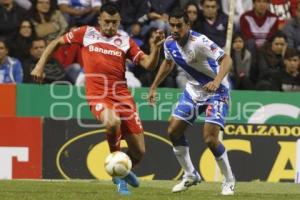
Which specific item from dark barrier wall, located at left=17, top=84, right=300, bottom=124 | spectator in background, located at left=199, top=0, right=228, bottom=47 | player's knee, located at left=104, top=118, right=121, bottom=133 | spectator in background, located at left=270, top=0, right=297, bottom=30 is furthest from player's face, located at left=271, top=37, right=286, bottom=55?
player's knee, located at left=104, top=118, right=121, bottom=133

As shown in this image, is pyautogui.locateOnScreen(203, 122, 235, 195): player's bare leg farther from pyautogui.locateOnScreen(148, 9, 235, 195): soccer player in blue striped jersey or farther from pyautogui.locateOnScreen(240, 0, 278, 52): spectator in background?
pyautogui.locateOnScreen(240, 0, 278, 52): spectator in background

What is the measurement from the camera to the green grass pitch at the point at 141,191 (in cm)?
1171

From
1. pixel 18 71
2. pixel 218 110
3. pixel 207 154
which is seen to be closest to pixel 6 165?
pixel 18 71

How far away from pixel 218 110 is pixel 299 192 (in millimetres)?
1787

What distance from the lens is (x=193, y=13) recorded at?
1889cm

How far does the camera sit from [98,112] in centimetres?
1267

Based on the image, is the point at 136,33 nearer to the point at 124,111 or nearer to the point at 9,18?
the point at 9,18

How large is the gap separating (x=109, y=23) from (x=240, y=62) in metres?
6.45

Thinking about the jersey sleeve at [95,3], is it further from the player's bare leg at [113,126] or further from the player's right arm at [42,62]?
the player's bare leg at [113,126]

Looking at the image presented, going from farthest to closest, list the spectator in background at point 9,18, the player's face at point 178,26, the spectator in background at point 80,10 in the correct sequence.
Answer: the spectator in background at point 80,10
the spectator in background at point 9,18
the player's face at point 178,26

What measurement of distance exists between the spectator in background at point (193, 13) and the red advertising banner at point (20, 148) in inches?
159

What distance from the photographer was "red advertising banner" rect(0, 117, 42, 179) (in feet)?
53.1

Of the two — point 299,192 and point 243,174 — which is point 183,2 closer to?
point 243,174

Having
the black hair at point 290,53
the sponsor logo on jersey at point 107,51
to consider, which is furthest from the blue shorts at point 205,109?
the black hair at point 290,53
